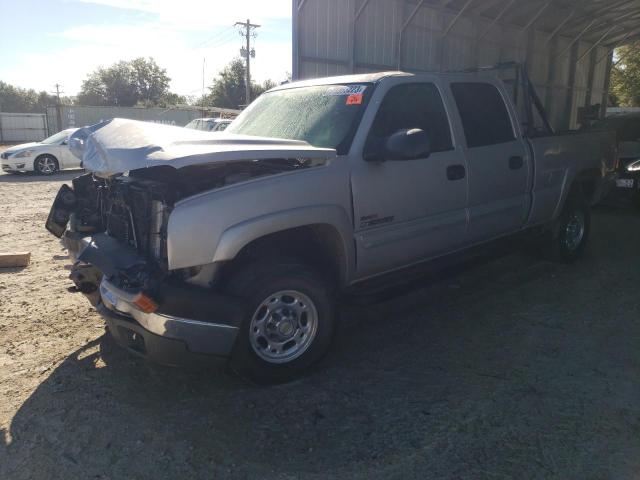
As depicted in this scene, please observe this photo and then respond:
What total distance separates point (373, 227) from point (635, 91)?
4023 cm

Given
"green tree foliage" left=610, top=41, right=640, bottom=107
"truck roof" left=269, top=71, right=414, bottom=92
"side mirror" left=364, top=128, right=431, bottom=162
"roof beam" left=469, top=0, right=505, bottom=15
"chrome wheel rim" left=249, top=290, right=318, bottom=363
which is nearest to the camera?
"chrome wheel rim" left=249, top=290, right=318, bottom=363

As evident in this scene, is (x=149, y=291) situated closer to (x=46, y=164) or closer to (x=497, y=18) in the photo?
(x=497, y=18)

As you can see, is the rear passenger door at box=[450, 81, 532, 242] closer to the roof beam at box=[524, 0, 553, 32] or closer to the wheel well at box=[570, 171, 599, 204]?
the wheel well at box=[570, 171, 599, 204]

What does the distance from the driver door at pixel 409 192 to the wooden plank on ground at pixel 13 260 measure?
4351 mm

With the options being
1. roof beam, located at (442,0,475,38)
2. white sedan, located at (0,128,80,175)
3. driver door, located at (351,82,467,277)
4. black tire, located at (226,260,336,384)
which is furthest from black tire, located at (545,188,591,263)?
white sedan, located at (0,128,80,175)

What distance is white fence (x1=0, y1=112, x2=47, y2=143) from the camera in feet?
128

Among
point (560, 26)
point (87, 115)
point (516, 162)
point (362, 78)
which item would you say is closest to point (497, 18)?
point (560, 26)

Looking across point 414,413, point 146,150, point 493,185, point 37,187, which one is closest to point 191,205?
point 146,150

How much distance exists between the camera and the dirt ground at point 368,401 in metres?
2.76

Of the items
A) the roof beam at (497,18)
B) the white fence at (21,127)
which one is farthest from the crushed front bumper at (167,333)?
the white fence at (21,127)

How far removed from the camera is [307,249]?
3.69 m

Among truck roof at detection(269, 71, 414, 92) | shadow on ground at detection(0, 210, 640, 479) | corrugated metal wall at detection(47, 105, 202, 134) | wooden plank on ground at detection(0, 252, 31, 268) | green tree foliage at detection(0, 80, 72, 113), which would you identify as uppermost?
green tree foliage at detection(0, 80, 72, 113)

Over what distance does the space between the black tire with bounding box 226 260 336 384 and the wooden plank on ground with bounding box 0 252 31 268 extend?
13.3ft

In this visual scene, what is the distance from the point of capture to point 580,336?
4.27 metres
